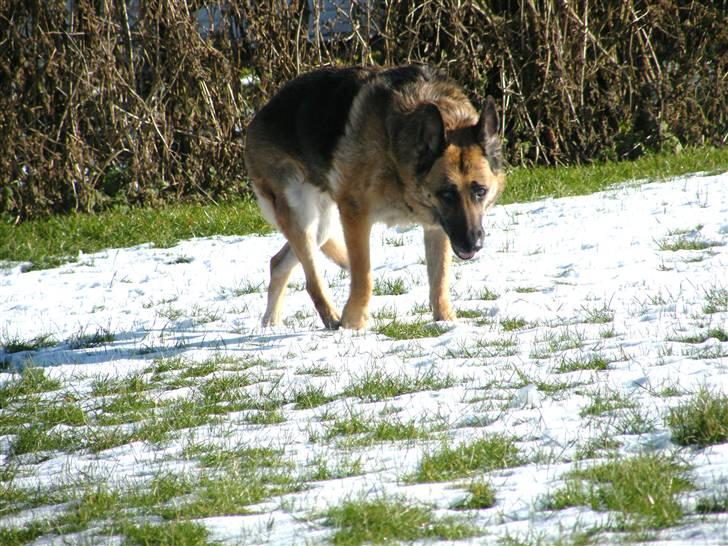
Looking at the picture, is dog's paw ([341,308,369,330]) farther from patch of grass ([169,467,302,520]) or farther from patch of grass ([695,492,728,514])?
patch of grass ([695,492,728,514])

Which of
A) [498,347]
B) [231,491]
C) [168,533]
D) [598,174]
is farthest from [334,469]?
[598,174]

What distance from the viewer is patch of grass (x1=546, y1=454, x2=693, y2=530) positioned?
3355 millimetres

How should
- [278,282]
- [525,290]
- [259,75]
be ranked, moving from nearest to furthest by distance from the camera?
[278,282]
[525,290]
[259,75]

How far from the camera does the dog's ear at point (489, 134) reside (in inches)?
258

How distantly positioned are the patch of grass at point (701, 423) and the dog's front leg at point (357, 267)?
123 inches

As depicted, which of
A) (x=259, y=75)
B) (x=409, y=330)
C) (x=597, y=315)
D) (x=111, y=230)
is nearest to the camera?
(x=597, y=315)

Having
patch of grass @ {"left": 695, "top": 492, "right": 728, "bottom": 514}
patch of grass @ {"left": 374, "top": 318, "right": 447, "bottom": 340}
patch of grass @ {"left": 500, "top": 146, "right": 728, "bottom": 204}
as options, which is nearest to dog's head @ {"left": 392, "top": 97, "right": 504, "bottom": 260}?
patch of grass @ {"left": 374, "top": 318, "right": 447, "bottom": 340}

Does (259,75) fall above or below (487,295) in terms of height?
above

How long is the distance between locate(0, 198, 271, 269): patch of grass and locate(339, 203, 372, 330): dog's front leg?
4.19m

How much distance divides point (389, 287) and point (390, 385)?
3.08m

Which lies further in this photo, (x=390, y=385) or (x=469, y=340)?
(x=469, y=340)

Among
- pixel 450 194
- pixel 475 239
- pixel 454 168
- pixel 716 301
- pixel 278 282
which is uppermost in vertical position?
pixel 454 168

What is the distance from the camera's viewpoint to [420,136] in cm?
657

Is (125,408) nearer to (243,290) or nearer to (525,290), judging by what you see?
(243,290)
